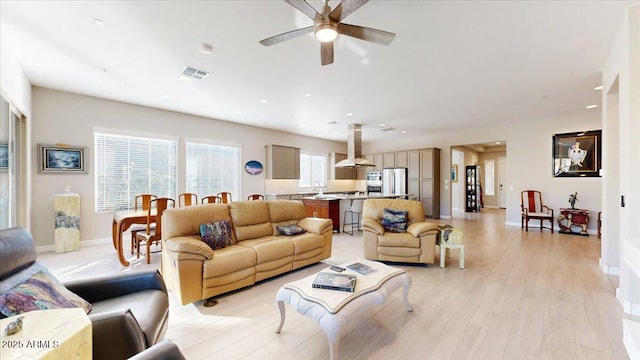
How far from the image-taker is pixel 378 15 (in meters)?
2.53

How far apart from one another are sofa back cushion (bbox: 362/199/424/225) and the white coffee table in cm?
189

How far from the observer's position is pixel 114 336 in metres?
1.30

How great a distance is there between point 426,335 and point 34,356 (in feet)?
7.57

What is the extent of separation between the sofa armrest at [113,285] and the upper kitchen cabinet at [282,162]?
5.75 meters

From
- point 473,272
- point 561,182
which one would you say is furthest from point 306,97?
point 561,182

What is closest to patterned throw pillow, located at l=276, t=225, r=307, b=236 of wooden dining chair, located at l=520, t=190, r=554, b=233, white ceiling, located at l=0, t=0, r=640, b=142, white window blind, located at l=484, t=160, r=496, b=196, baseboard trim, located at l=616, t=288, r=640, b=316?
white ceiling, located at l=0, t=0, r=640, b=142

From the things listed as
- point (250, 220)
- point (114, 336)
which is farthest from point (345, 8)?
point (250, 220)

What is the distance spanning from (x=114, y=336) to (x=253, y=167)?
628cm

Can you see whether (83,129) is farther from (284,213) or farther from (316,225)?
(316,225)

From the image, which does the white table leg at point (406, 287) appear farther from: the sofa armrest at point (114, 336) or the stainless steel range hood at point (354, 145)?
the stainless steel range hood at point (354, 145)

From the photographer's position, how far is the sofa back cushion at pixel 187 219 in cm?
295

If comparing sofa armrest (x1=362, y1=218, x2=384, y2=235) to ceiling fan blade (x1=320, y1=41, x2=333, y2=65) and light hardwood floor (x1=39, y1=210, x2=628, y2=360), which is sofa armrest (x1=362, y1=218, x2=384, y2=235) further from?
ceiling fan blade (x1=320, y1=41, x2=333, y2=65)

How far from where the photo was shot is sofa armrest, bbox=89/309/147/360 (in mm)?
1275

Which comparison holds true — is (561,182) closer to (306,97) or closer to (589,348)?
(589,348)
